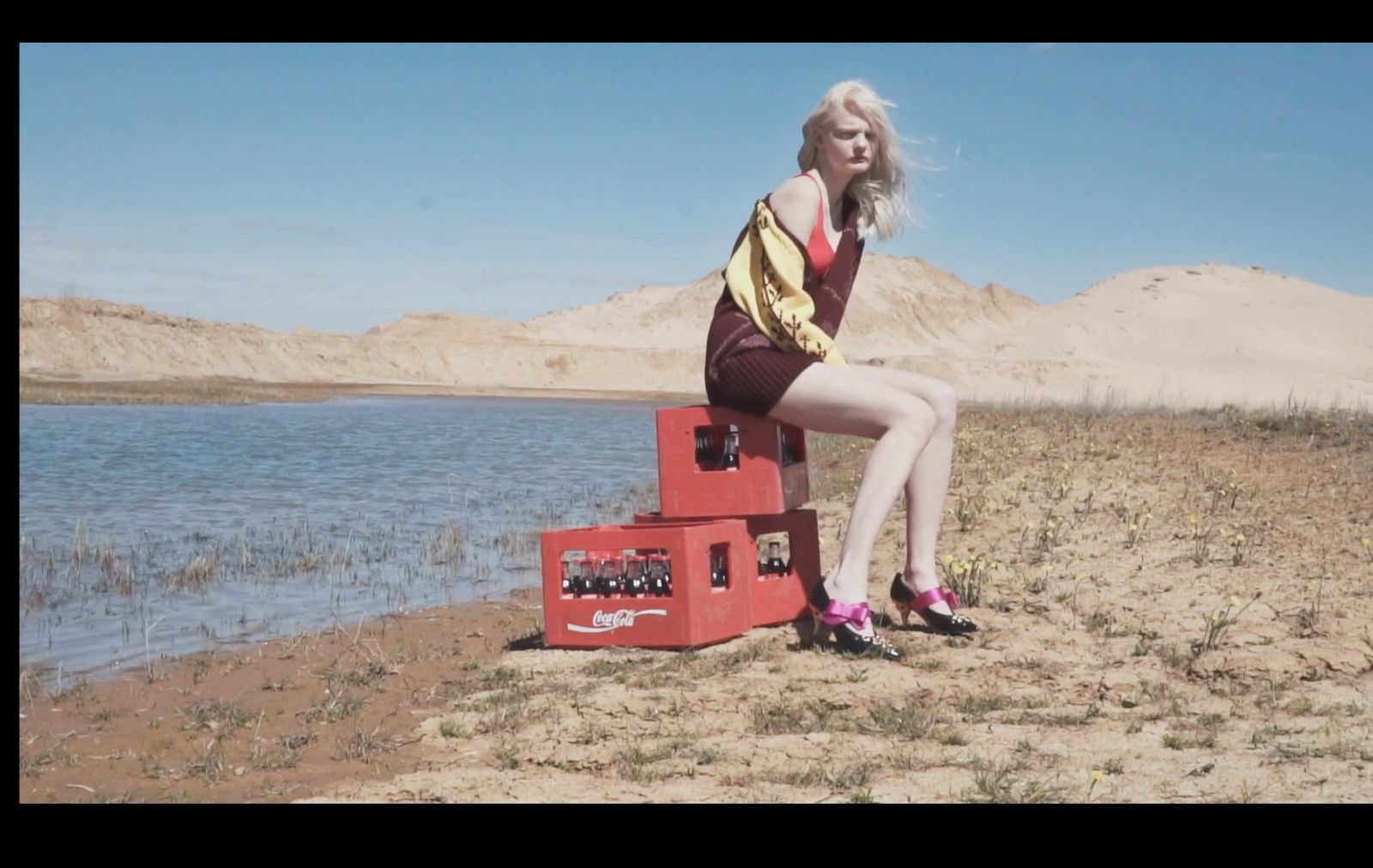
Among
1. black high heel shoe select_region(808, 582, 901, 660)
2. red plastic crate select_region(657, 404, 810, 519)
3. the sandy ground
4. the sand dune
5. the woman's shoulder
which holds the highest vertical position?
the sand dune

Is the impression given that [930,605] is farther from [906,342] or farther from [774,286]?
[906,342]

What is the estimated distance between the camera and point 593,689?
5172 mm

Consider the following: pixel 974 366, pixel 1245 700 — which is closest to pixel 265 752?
pixel 1245 700

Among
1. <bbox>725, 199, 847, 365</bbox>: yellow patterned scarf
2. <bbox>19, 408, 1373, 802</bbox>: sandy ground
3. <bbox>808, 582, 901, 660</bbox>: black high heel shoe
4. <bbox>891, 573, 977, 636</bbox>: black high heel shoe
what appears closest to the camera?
<bbox>19, 408, 1373, 802</bbox>: sandy ground

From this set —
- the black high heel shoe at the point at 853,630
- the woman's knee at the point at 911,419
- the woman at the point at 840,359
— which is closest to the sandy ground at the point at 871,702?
the black high heel shoe at the point at 853,630

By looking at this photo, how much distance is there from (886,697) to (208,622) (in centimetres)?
418

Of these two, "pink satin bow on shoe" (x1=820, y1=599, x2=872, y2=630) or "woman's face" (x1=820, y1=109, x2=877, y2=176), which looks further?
"woman's face" (x1=820, y1=109, x2=877, y2=176)

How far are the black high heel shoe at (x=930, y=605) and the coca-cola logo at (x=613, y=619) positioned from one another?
3.30ft

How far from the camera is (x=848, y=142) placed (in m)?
5.69

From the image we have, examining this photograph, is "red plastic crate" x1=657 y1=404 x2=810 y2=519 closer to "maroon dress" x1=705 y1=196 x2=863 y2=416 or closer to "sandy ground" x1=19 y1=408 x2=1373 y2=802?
"maroon dress" x1=705 y1=196 x2=863 y2=416

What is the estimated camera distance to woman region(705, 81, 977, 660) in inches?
217

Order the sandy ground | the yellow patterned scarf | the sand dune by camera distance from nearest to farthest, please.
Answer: the sandy ground → the yellow patterned scarf → the sand dune

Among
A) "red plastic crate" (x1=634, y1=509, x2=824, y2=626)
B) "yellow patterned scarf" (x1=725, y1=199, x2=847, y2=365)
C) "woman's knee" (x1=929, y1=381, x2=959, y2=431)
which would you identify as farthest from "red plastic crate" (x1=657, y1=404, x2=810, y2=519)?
"woman's knee" (x1=929, y1=381, x2=959, y2=431)

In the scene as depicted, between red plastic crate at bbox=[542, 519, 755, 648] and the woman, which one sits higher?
the woman
